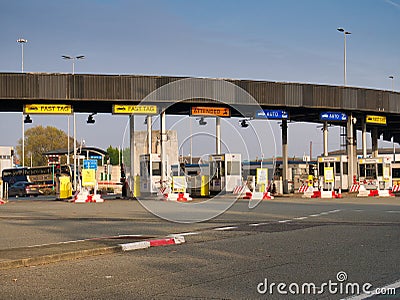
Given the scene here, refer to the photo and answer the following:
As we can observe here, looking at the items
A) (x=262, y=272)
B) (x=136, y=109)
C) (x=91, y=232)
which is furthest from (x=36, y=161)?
(x=262, y=272)

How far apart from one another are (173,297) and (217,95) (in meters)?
34.5

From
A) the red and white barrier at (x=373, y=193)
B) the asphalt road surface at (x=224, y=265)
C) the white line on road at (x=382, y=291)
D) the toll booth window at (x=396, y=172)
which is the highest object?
the toll booth window at (x=396, y=172)

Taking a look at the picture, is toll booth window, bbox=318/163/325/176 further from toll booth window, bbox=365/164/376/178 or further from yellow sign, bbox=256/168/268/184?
yellow sign, bbox=256/168/268/184

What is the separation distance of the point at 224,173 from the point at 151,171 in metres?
4.89

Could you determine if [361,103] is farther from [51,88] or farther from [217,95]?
[51,88]

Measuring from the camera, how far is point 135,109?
135 ft

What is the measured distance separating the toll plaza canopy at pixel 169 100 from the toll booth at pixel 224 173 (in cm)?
463

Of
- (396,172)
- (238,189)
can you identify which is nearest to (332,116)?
(238,189)

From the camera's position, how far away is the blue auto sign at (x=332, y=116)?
155 feet

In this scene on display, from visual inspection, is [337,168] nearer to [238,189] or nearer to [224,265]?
[238,189]

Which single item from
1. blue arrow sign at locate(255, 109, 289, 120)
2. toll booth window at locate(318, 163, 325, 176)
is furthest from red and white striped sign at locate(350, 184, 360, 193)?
blue arrow sign at locate(255, 109, 289, 120)

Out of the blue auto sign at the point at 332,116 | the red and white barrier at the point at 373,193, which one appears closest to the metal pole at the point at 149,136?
the blue auto sign at the point at 332,116

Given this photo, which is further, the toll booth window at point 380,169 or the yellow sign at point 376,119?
the yellow sign at point 376,119

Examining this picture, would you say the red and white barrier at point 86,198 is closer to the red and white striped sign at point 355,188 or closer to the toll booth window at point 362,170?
the red and white striped sign at point 355,188
